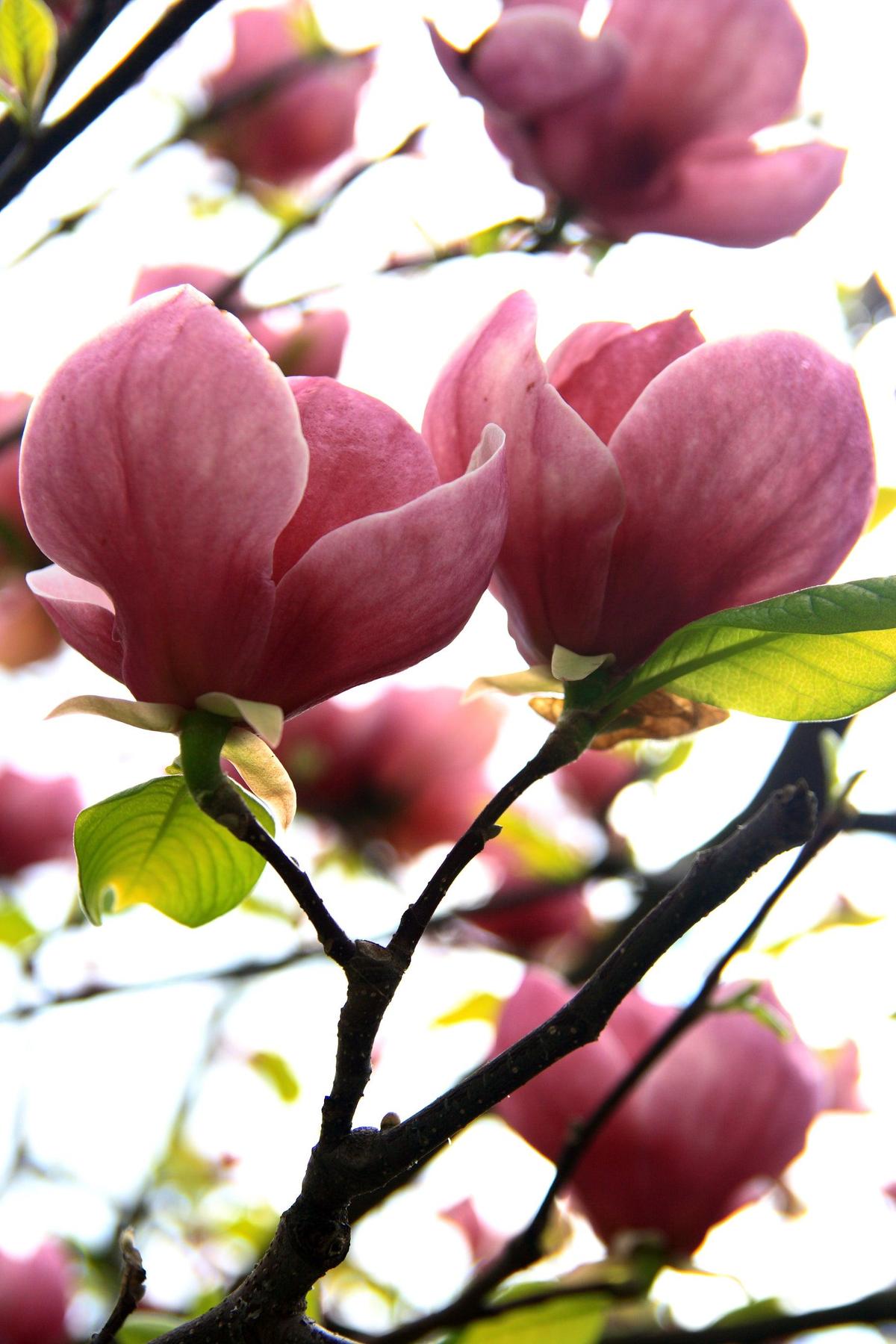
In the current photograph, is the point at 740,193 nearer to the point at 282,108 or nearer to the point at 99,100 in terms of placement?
the point at 99,100

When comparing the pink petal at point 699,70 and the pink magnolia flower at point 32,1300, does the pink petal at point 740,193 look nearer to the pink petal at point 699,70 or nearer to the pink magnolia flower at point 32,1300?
the pink petal at point 699,70

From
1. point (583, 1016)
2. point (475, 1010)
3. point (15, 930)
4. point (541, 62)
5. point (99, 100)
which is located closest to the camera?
point (583, 1016)

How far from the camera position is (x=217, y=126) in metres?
1.08

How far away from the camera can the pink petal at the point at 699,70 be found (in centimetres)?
66

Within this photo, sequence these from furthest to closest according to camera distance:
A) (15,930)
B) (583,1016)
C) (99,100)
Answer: (15,930), (99,100), (583,1016)

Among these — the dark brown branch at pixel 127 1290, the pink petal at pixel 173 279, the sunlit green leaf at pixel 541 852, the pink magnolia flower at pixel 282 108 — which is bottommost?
the dark brown branch at pixel 127 1290

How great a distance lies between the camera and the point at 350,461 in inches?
13.7

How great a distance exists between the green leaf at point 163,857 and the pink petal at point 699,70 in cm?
44

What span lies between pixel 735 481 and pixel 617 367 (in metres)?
0.06

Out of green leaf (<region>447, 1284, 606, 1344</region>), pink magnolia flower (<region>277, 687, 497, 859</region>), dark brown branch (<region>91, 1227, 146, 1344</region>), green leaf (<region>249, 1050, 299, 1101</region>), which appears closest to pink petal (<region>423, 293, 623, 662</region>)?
dark brown branch (<region>91, 1227, 146, 1344</region>)

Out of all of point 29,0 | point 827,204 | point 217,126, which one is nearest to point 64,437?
point 29,0

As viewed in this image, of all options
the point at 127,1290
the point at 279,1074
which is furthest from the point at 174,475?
the point at 279,1074

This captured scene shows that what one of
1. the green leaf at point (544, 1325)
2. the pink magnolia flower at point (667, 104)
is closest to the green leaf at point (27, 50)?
the pink magnolia flower at point (667, 104)

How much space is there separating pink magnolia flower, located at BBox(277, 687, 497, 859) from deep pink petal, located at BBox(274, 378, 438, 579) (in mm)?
838
